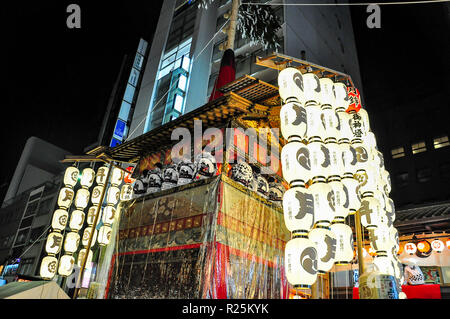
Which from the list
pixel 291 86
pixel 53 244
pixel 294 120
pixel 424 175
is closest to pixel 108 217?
pixel 53 244

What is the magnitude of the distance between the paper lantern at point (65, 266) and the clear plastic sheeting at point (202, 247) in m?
3.34

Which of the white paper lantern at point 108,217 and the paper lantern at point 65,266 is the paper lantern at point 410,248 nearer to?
the white paper lantern at point 108,217

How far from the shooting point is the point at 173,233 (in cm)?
506

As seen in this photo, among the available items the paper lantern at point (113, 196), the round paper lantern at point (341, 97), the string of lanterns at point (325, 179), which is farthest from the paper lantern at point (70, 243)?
the round paper lantern at point (341, 97)

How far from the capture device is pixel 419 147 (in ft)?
92.5

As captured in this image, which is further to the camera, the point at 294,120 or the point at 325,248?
the point at 294,120

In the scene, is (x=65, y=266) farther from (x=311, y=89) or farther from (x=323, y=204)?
(x=311, y=89)

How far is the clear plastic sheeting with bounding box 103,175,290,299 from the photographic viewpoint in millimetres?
4391

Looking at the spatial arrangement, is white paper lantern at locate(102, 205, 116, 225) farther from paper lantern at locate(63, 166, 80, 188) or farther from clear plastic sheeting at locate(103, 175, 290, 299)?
clear plastic sheeting at locate(103, 175, 290, 299)

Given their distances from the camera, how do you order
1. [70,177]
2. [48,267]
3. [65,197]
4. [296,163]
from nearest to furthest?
[296,163] < [48,267] < [65,197] < [70,177]

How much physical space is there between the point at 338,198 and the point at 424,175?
27401mm

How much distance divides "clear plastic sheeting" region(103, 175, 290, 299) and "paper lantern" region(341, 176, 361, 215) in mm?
1280
